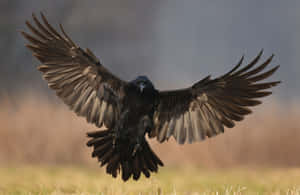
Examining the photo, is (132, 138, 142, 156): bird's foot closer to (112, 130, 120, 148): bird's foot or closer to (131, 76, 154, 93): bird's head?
(112, 130, 120, 148): bird's foot

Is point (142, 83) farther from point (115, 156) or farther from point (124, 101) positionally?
point (115, 156)

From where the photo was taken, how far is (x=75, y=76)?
5656 millimetres

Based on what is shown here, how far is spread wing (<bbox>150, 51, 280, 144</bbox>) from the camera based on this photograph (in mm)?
5492

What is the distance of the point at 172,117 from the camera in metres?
5.82

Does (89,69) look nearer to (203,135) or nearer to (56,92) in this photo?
(56,92)

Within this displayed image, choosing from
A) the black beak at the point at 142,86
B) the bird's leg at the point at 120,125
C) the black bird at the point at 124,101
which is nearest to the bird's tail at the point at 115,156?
the black bird at the point at 124,101

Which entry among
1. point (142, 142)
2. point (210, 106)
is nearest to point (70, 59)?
point (142, 142)

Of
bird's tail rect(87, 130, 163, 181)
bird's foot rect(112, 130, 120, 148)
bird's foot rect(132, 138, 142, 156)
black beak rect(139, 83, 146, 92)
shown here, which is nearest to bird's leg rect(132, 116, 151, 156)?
bird's foot rect(132, 138, 142, 156)

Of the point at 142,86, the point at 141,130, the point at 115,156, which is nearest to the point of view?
the point at 142,86

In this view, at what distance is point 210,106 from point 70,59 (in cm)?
242

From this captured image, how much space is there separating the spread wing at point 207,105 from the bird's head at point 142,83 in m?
Result: 0.34

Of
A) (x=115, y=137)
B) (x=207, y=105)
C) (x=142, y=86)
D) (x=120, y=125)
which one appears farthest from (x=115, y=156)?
(x=207, y=105)

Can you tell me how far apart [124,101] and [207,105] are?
1.43m

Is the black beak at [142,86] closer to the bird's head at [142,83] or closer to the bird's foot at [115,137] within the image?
the bird's head at [142,83]
